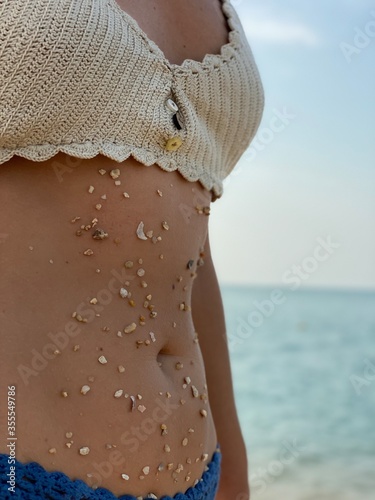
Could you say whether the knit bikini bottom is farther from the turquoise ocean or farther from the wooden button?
→ the turquoise ocean

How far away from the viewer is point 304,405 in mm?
7539

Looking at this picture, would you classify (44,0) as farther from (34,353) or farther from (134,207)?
(34,353)

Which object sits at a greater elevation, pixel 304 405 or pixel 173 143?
pixel 173 143

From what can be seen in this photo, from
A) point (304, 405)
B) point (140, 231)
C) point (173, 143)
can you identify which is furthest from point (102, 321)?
point (304, 405)

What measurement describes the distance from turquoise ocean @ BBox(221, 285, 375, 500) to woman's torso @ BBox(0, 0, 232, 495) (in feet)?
4.20

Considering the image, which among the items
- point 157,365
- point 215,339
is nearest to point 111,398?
point 157,365

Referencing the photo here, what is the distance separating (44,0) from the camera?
0.86m

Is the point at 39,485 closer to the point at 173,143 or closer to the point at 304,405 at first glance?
the point at 173,143

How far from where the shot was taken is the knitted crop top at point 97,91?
2.77 feet

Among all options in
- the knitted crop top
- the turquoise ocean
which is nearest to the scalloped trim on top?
the knitted crop top

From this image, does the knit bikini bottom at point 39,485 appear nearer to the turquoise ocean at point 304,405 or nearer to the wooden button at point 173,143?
the wooden button at point 173,143

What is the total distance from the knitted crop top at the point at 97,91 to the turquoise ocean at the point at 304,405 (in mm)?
1293

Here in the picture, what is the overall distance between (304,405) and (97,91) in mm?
6967

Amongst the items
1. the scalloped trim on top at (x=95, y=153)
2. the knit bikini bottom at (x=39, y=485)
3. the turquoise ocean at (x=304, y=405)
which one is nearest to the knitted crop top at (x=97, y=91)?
the scalloped trim on top at (x=95, y=153)
